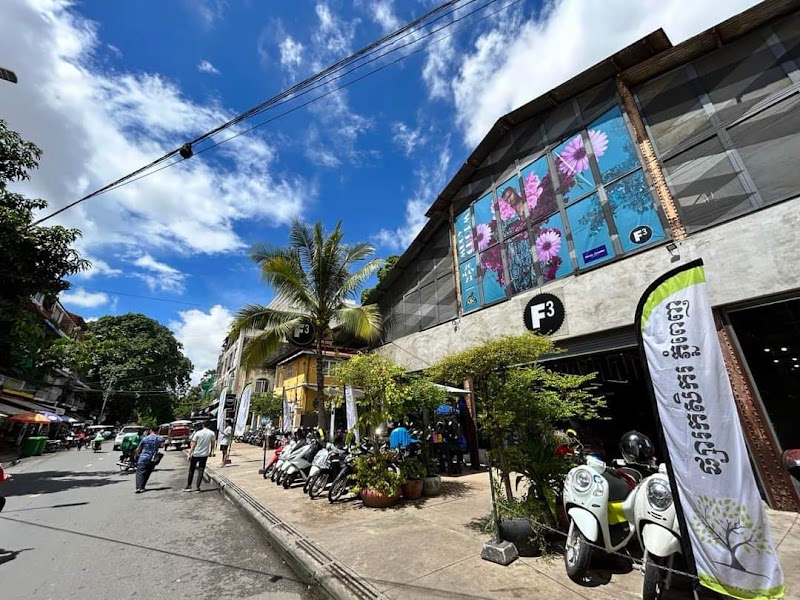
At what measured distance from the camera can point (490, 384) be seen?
4.66 metres

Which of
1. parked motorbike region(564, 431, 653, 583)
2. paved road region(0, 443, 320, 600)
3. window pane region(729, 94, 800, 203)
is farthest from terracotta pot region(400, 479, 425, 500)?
window pane region(729, 94, 800, 203)

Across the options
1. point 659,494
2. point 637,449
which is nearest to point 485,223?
point 637,449

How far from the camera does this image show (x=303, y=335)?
41.8ft

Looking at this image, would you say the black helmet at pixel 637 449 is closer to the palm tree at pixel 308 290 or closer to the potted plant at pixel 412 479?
the potted plant at pixel 412 479

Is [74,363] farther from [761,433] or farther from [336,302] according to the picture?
[761,433]

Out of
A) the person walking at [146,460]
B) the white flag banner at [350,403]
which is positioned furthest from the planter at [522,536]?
the person walking at [146,460]

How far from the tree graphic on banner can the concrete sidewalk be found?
1.13m

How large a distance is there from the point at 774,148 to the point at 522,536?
8288mm

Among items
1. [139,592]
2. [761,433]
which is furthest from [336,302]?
[761,433]

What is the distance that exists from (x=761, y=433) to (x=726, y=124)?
6052 millimetres

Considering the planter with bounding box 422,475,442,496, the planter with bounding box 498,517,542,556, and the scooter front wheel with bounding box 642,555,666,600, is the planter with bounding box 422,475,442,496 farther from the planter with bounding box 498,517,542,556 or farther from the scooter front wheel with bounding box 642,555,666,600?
the scooter front wheel with bounding box 642,555,666,600

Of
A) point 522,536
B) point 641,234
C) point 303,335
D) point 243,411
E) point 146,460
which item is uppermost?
point 641,234

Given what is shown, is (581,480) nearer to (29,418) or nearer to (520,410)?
(520,410)

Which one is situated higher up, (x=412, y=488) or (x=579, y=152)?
(x=579, y=152)
